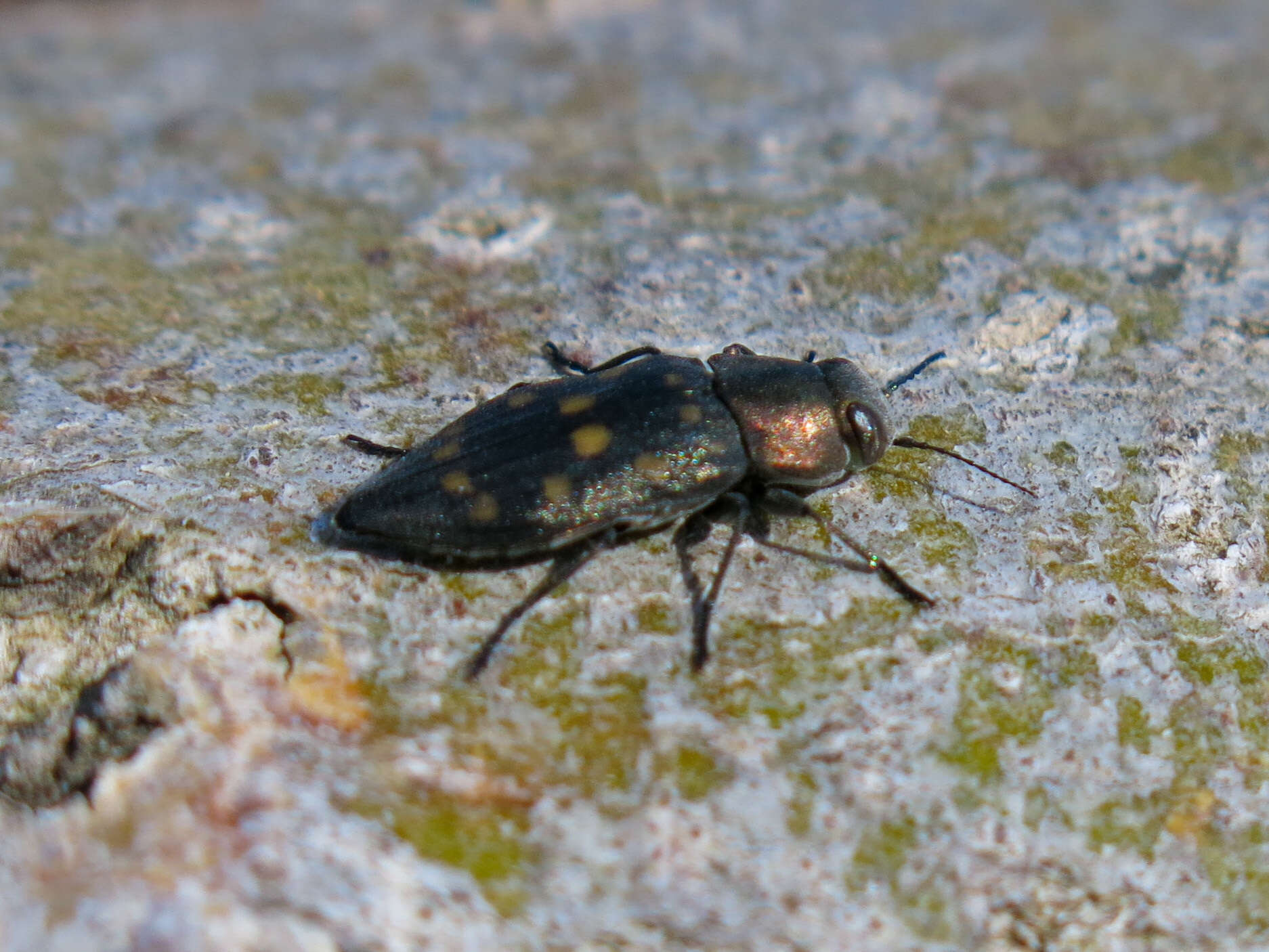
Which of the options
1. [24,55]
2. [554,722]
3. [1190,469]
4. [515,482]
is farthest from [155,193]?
[1190,469]

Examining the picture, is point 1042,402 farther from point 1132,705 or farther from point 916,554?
point 1132,705

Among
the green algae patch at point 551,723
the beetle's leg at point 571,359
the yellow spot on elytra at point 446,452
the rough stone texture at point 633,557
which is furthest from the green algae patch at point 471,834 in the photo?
the beetle's leg at point 571,359

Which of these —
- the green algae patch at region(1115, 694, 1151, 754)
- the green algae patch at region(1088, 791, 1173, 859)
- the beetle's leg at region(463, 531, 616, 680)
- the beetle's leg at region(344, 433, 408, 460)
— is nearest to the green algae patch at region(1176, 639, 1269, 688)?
the green algae patch at region(1115, 694, 1151, 754)

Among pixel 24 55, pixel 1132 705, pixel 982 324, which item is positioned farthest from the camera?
pixel 24 55

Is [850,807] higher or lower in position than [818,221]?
lower

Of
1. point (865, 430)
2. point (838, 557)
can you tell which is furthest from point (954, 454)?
point (838, 557)

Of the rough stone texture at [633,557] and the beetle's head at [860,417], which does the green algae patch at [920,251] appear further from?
the beetle's head at [860,417]

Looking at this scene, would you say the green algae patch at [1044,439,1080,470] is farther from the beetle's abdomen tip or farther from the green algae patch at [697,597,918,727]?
the beetle's abdomen tip
